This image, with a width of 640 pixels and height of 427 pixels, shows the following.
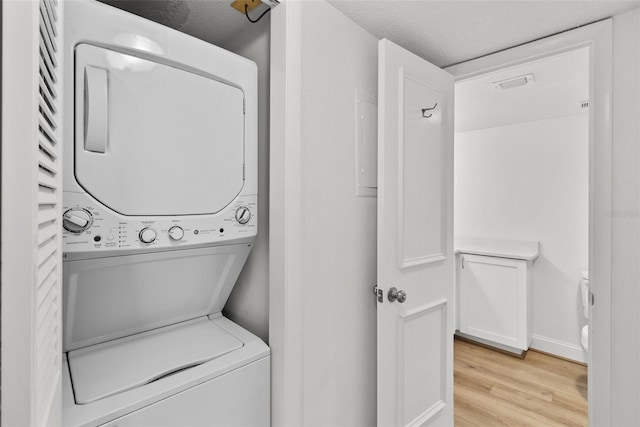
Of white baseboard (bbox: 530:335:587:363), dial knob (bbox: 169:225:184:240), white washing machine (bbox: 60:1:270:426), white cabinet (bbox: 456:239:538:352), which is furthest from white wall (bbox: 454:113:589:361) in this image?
dial knob (bbox: 169:225:184:240)

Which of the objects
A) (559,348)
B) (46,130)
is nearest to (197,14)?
(46,130)

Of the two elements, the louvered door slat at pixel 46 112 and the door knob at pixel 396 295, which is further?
the door knob at pixel 396 295

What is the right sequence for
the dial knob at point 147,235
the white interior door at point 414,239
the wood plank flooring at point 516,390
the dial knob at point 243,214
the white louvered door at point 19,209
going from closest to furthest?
the white louvered door at point 19,209 < the dial knob at point 147,235 < the dial knob at point 243,214 < the white interior door at point 414,239 < the wood plank flooring at point 516,390

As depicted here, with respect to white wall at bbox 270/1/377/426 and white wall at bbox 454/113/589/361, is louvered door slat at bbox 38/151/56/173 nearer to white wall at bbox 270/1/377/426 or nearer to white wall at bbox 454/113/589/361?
white wall at bbox 270/1/377/426

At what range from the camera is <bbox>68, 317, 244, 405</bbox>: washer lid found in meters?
0.93

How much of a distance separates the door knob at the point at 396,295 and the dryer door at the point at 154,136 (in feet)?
2.63

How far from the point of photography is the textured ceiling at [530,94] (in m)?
2.02

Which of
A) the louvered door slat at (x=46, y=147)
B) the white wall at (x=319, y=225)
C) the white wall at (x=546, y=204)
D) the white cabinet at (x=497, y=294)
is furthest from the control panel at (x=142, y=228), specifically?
the white wall at (x=546, y=204)

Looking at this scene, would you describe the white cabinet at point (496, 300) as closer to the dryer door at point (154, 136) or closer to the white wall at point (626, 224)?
the white wall at point (626, 224)

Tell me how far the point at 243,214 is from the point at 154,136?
382 millimetres

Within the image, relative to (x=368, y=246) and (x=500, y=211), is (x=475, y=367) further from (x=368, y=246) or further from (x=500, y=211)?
(x=368, y=246)

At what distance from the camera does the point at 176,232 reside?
3.37ft

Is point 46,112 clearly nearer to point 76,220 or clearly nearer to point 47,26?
point 47,26

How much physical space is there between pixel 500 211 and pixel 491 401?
1880mm
